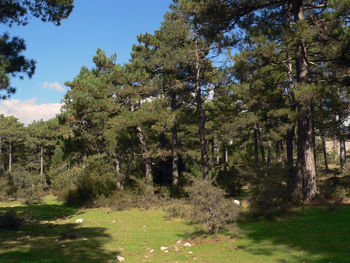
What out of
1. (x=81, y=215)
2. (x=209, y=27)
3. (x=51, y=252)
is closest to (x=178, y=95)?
(x=209, y=27)

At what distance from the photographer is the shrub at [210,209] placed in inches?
360

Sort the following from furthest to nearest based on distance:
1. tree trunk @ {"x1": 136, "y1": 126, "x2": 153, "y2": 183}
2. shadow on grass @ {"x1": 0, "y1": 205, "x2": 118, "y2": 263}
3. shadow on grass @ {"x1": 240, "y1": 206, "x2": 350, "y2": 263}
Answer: tree trunk @ {"x1": 136, "y1": 126, "x2": 153, "y2": 183} → shadow on grass @ {"x1": 0, "y1": 205, "x2": 118, "y2": 263} → shadow on grass @ {"x1": 240, "y1": 206, "x2": 350, "y2": 263}

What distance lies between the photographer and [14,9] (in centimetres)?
1152

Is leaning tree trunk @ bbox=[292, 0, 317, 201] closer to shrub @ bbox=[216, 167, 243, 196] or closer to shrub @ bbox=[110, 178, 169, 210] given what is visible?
shrub @ bbox=[216, 167, 243, 196]

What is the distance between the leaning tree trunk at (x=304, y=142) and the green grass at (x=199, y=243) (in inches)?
55.8

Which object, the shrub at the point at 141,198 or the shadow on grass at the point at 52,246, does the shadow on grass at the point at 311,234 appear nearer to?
the shadow on grass at the point at 52,246

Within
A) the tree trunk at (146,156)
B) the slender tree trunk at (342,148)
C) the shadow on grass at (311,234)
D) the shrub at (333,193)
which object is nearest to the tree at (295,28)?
the shrub at (333,193)

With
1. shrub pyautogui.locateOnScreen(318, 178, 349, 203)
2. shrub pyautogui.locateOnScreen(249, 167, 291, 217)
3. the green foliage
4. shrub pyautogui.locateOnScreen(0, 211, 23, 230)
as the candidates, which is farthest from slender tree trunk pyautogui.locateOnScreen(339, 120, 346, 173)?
shrub pyautogui.locateOnScreen(0, 211, 23, 230)

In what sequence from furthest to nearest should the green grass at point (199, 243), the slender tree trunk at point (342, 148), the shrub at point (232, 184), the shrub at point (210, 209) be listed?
1. the slender tree trunk at point (342, 148)
2. the shrub at point (232, 184)
3. the shrub at point (210, 209)
4. the green grass at point (199, 243)

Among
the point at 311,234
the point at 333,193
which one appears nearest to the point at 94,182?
the point at 333,193

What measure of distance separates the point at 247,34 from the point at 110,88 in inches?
457

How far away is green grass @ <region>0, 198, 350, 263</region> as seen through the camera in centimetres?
721

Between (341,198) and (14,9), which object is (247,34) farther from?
(14,9)

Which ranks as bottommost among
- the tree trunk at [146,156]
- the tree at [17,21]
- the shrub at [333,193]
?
the shrub at [333,193]
